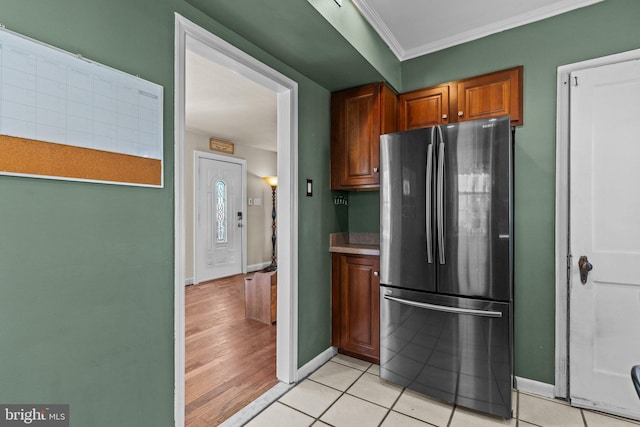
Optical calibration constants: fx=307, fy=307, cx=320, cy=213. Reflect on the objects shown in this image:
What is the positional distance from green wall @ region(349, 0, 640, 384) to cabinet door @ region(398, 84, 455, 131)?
448 mm

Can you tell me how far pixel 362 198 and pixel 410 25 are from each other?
4.80ft

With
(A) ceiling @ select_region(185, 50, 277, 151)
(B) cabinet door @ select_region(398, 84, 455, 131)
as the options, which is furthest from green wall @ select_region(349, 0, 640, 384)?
(A) ceiling @ select_region(185, 50, 277, 151)

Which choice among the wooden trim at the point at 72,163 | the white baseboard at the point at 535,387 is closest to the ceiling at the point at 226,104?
→ the wooden trim at the point at 72,163

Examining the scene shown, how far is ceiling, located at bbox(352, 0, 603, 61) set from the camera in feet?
6.78

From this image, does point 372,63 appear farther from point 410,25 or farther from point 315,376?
point 315,376

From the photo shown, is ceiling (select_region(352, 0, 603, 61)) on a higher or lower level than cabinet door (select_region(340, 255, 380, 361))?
higher

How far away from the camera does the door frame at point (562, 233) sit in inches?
81.2

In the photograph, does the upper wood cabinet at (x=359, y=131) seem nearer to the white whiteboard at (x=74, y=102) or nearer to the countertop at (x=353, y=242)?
the countertop at (x=353, y=242)

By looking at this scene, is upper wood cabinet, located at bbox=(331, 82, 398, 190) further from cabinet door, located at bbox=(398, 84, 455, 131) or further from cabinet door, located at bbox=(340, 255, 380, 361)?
cabinet door, located at bbox=(340, 255, 380, 361)

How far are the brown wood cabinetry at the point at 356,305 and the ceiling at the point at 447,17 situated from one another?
1.79 meters

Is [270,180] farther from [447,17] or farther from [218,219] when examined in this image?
[447,17]

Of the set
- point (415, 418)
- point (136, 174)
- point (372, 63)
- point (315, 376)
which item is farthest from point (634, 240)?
point (136, 174)

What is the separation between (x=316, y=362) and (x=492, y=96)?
98.8 inches

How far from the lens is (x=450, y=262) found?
1.97 m
